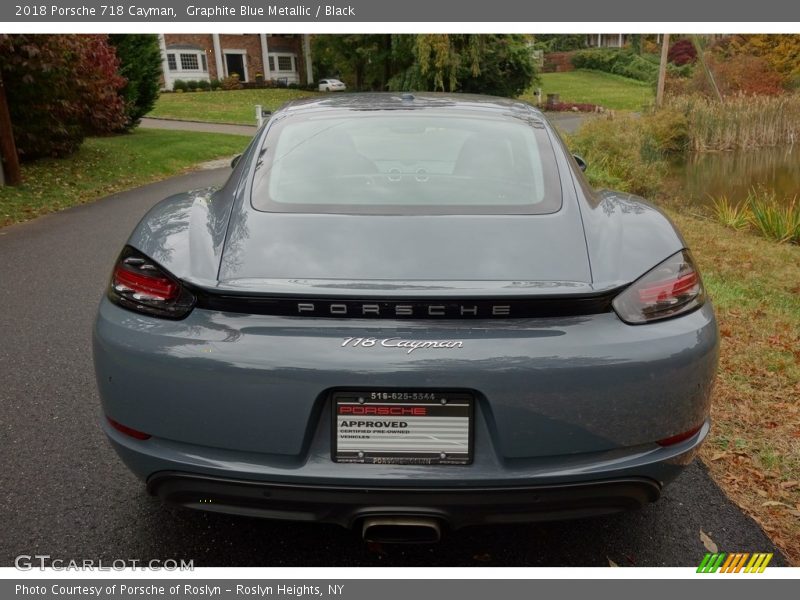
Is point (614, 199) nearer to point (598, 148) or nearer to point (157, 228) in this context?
point (157, 228)

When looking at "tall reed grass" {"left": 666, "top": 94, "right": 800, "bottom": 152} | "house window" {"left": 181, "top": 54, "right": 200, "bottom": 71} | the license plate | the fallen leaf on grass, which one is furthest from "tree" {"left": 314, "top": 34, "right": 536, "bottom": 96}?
the license plate

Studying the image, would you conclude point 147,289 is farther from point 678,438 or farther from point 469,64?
point 469,64

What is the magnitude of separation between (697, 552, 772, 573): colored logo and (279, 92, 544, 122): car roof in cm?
198

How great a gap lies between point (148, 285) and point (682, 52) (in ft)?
236

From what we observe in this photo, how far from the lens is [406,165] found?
3.09m

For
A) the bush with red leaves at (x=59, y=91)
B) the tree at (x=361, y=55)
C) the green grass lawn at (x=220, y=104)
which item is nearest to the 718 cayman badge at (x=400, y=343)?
the bush with red leaves at (x=59, y=91)

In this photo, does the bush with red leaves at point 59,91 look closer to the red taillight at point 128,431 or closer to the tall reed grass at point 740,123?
the red taillight at point 128,431

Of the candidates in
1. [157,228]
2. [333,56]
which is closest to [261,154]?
[157,228]

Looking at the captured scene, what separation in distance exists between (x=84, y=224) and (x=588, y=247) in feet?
28.2

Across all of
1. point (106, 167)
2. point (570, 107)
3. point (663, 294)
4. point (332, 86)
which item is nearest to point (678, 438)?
point (663, 294)

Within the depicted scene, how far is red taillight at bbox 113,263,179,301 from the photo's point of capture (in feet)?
7.12

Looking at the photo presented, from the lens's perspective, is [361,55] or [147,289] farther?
[361,55]

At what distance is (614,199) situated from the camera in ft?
9.30

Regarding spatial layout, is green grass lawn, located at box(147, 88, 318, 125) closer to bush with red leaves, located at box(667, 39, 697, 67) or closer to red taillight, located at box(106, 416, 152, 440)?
red taillight, located at box(106, 416, 152, 440)
